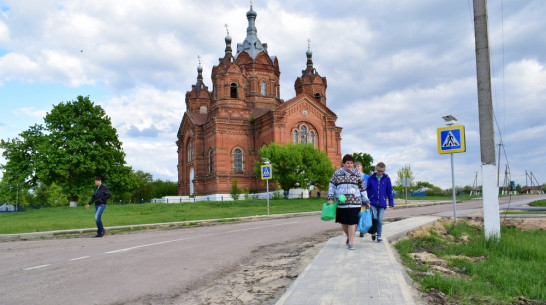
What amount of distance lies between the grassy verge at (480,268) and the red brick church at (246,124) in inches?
1391

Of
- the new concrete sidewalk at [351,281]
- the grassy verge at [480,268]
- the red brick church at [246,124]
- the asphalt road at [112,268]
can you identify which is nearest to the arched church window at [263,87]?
the red brick church at [246,124]

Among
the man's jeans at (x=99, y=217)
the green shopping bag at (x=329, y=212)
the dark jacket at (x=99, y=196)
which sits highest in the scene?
the dark jacket at (x=99, y=196)

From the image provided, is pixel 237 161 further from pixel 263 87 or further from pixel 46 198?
pixel 46 198

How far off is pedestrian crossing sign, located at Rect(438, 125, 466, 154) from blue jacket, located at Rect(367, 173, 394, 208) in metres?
4.91

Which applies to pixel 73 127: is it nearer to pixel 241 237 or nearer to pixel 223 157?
pixel 223 157

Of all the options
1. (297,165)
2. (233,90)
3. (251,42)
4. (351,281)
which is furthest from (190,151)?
(351,281)

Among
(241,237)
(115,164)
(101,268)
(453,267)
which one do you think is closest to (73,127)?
A: (115,164)

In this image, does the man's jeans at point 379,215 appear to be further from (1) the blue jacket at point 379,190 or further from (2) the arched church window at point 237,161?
(2) the arched church window at point 237,161

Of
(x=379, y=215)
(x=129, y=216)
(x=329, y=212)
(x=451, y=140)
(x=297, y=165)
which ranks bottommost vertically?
(x=129, y=216)

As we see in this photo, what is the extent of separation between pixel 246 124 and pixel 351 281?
42.6 metres

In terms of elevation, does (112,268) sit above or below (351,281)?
below

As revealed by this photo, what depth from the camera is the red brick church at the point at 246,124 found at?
150ft

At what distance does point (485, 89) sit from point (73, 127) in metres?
38.5

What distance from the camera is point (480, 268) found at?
6707 millimetres
